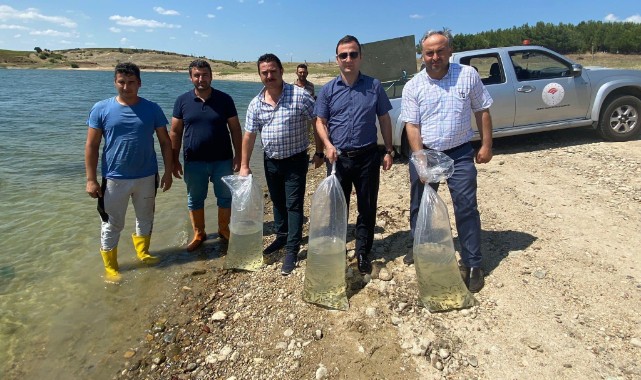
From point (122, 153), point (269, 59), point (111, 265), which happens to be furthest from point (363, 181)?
point (111, 265)

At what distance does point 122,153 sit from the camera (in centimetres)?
383

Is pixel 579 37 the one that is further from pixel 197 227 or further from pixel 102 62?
pixel 102 62

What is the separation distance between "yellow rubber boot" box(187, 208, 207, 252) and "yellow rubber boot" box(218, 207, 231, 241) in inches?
7.9

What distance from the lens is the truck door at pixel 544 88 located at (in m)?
6.68

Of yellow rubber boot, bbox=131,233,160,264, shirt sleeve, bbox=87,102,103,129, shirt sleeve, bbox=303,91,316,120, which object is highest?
shirt sleeve, bbox=303,91,316,120

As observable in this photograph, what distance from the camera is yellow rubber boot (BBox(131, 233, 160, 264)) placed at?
174 inches

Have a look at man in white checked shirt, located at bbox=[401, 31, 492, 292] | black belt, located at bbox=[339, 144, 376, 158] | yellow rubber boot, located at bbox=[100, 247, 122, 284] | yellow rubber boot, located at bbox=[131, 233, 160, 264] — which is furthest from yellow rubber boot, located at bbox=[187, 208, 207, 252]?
man in white checked shirt, located at bbox=[401, 31, 492, 292]

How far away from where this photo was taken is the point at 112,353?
3.19 meters

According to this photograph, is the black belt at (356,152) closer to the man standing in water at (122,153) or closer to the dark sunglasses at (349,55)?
the dark sunglasses at (349,55)

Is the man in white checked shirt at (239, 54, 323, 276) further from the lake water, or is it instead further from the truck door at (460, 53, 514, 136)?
the truck door at (460, 53, 514, 136)

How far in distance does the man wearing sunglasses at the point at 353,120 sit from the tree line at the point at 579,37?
38679 millimetres

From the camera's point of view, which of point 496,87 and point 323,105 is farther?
point 496,87

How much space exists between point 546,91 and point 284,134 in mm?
5193

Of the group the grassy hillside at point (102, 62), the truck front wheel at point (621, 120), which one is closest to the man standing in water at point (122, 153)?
the truck front wheel at point (621, 120)
